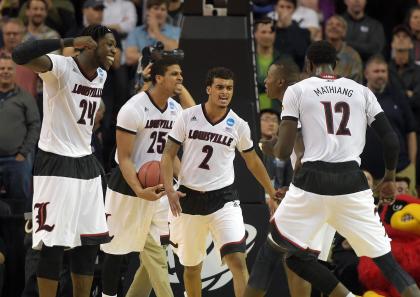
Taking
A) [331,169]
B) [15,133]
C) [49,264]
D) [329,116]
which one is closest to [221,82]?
[329,116]

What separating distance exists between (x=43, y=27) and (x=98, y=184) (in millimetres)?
6013

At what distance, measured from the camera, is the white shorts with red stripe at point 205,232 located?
9.33 m

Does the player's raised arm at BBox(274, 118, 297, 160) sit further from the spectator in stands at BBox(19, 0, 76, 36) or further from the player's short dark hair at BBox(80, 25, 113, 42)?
the spectator in stands at BBox(19, 0, 76, 36)

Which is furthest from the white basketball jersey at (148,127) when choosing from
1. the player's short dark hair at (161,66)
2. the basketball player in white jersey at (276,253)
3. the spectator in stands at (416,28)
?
the spectator in stands at (416,28)

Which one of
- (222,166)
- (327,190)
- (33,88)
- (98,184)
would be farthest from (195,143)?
(33,88)

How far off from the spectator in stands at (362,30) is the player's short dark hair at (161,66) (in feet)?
17.9

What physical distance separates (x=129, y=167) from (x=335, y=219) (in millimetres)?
2245

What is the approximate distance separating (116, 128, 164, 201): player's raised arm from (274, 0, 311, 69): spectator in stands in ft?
16.9

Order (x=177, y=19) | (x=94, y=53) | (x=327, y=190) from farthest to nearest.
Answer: (x=177, y=19) < (x=94, y=53) < (x=327, y=190)

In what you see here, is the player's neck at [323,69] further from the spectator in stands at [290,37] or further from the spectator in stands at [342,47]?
the spectator in stands at [290,37]

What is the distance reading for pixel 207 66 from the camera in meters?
11.2

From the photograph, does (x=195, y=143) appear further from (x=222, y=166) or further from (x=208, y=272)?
(x=208, y=272)

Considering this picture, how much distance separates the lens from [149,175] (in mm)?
9602

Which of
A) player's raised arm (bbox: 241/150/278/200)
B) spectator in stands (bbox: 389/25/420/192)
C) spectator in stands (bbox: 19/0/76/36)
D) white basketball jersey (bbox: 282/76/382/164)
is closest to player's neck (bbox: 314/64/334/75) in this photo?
white basketball jersey (bbox: 282/76/382/164)
